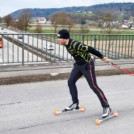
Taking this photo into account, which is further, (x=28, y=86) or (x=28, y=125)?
(x=28, y=86)

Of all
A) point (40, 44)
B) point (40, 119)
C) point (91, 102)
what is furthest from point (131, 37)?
point (40, 119)

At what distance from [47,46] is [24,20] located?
320ft

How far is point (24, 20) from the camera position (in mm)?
101125

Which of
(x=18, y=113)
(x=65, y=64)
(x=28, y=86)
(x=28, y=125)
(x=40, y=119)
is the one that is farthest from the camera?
(x=65, y=64)

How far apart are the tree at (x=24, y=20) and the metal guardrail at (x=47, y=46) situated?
3597 inches

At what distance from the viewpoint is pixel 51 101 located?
5012 mm

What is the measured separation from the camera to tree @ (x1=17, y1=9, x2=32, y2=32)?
97356 mm

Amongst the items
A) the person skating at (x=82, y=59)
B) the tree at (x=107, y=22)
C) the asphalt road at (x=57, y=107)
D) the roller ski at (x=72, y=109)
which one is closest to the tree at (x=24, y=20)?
the tree at (x=107, y=22)

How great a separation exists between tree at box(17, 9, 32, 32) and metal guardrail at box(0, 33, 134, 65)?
91368 millimetres

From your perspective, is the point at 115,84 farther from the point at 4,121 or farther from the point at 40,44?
the point at 4,121

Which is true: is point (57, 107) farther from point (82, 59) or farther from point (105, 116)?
point (82, 59)

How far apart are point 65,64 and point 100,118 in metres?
3.59

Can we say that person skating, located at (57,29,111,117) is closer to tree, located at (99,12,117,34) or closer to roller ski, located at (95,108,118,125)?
roller ski, located at (95,108,118,125)

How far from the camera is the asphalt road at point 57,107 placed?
366 centimetres
